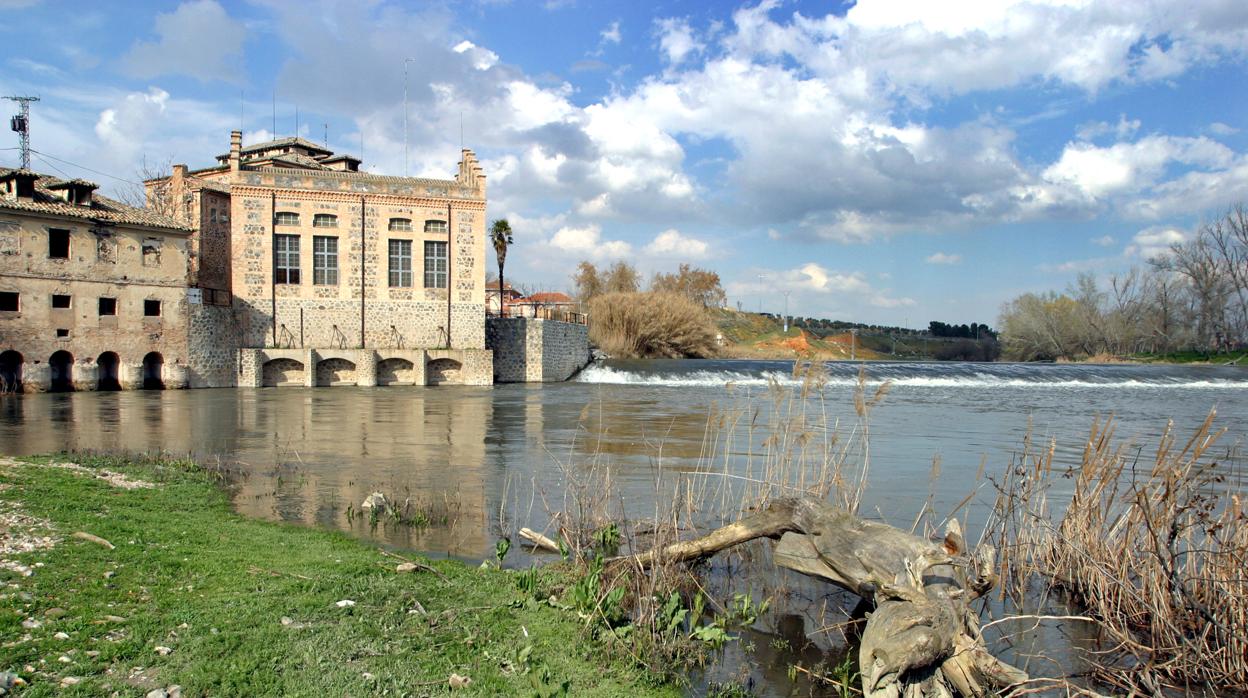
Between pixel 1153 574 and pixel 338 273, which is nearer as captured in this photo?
pixel 1153 574

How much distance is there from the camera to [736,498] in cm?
991

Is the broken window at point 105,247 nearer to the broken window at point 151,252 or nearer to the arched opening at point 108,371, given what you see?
the broken window at point 151,252

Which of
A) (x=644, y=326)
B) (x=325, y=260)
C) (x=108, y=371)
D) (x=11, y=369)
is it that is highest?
(x=325, y=260)

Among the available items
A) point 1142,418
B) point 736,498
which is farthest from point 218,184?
point 1142,418

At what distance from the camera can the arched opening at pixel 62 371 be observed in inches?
1173

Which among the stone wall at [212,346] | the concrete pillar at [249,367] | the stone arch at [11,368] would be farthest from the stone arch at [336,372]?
the stone arch at [11,368]

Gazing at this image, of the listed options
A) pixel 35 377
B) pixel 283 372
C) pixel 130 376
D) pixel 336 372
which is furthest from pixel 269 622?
pixel 336 372

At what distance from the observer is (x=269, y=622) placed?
514cm

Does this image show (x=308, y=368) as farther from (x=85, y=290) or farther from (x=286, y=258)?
(x=85, y=290)

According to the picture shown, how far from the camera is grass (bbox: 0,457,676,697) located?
4410mm

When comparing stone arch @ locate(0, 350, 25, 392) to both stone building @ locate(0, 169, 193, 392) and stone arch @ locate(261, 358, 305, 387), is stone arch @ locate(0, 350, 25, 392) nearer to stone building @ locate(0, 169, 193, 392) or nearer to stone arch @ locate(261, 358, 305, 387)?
stone building @ locate(0, 169, 193, 392)

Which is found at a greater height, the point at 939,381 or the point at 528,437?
the point at 939,381

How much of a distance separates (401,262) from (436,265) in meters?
1.63

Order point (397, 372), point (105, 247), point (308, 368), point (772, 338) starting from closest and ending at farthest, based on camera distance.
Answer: point (105, 247) → point (308, 368) → point (397, 372) → point (772, 338)
